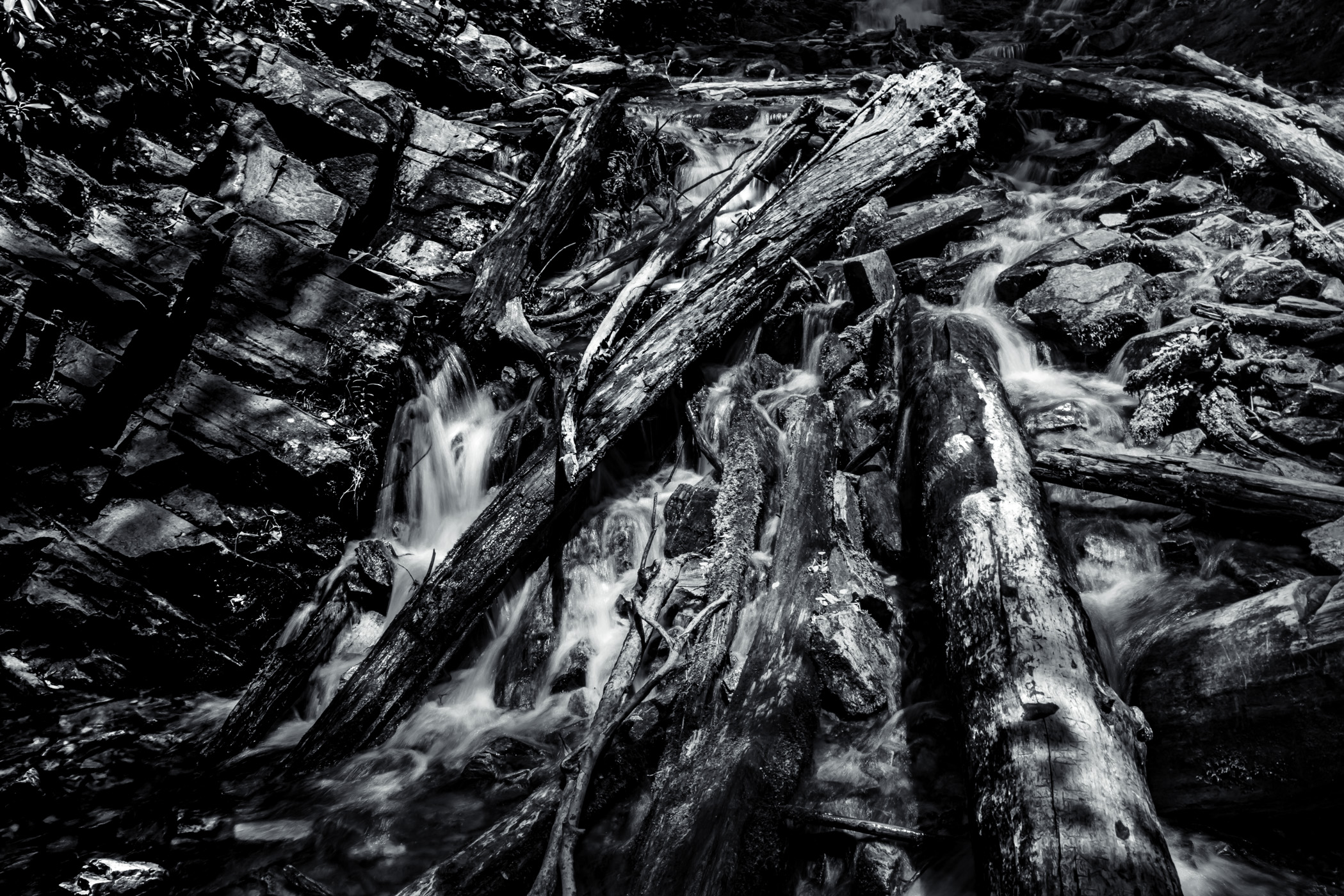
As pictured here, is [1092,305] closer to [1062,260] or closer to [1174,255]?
[1062,260]

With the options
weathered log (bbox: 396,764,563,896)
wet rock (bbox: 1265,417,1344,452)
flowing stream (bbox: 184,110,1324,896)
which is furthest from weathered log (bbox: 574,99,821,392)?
wet rock (bbox: 1265,417,1344,452)

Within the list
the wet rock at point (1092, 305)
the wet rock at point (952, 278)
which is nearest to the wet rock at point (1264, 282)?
the wet rock at point (1092, 305)

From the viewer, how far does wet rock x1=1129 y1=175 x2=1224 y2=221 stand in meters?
6.63

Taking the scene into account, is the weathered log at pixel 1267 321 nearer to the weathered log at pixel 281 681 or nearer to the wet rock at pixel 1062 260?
the wet rock at pixel 1062 260

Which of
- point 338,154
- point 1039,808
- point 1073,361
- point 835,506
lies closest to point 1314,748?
point 1039,808

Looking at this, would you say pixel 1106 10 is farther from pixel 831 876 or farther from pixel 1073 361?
pixel 831 876

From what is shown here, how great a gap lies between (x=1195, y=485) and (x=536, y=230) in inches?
218

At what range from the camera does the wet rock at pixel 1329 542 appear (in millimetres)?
3080

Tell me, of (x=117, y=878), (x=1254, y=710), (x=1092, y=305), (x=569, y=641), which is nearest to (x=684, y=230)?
(x=1092, y=305)

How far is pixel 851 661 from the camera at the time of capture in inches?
141

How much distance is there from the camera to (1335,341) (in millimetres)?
4668

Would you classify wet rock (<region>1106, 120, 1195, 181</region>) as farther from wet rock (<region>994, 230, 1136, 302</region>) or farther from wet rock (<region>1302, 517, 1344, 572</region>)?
wet rock (<region>1302, 517, 1344, 572</region>)

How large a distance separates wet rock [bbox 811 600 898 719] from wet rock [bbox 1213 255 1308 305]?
4200 mm

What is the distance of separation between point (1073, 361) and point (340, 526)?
236 inches
